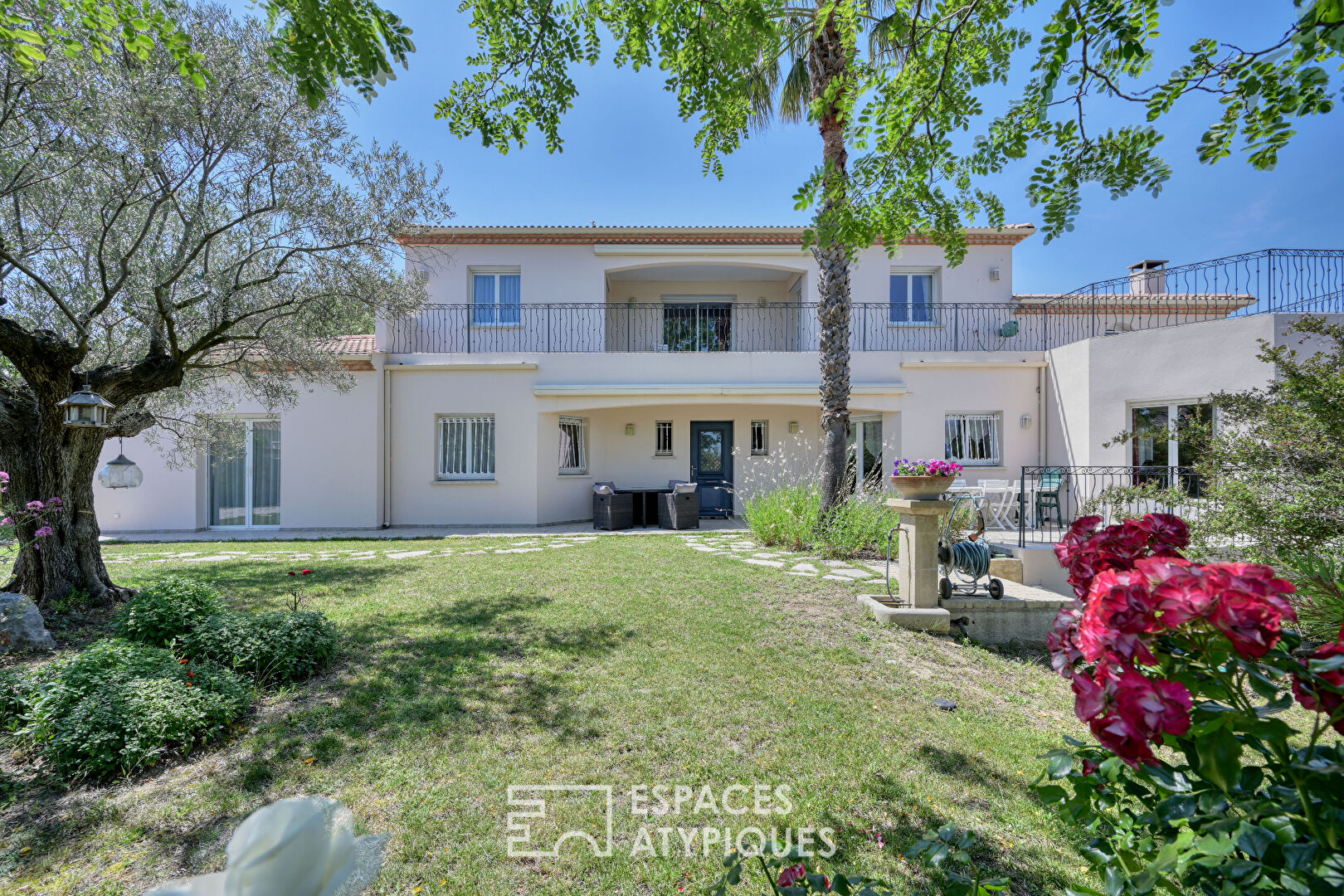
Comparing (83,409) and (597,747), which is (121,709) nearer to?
(597,747)

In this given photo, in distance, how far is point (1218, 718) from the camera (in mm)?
946

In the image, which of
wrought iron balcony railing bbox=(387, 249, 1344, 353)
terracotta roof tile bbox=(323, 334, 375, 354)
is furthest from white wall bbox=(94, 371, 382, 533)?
wrought iron balcony railing bbox=(387, 249, 1344, 353)

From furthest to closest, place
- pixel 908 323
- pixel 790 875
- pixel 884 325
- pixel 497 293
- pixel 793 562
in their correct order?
pixel 497 293, pixel 908 323, pixel 884 325, pixel 793 562, pixel 790 875

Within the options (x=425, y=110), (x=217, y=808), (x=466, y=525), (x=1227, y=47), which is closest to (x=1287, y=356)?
(x=1227, y=47)

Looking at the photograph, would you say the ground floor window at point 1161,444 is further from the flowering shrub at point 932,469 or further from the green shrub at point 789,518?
the flowering shrub at point 932,469

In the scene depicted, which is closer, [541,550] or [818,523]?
[818,523]

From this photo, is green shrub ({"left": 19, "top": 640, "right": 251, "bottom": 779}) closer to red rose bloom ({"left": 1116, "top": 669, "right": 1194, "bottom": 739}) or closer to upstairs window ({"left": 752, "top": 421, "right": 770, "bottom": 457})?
→ red rose bloom ({"left": 1116, "top": 669, "right": 1194, "bottom": 739})

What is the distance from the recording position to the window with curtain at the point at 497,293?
1297 cm

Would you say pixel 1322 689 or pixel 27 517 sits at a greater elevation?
pixel 1322 689

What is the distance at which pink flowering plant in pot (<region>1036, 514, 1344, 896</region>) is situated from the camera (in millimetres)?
885

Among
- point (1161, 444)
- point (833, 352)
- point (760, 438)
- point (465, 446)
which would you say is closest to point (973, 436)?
point (1161, 444)

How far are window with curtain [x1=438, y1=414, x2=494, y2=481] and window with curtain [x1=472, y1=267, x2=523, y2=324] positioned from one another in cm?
249

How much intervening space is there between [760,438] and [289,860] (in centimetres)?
1347

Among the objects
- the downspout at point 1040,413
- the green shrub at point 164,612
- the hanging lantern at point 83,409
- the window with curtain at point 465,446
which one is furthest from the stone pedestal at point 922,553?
the window with curtain at point 465,446
